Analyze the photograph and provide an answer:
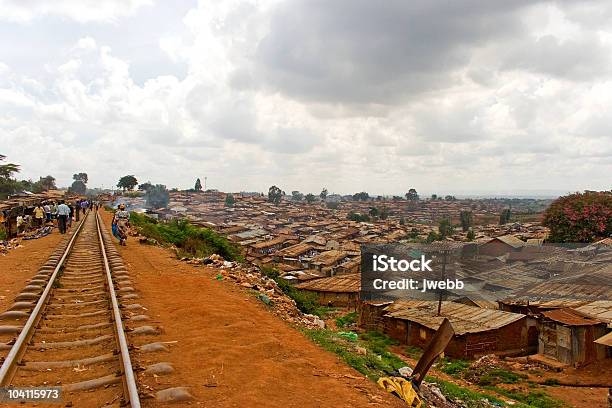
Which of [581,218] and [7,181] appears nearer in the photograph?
[581,218]

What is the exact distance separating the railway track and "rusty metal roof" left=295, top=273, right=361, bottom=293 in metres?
26.9

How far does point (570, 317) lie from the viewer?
60.0 feet

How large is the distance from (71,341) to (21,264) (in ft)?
26.2

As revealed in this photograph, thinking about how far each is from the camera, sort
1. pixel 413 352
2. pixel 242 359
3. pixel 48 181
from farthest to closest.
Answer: pixel 48 181 → pixel 413 352 → pixel 242 359

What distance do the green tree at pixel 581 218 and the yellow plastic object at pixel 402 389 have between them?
140 feet

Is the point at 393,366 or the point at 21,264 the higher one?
the point at 21,264

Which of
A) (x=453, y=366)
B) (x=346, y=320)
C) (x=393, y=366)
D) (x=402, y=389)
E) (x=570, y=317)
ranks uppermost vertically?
(x=402, y=389)

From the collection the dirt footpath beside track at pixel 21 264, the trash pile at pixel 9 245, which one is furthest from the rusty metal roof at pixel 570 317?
the trash pile at pixel 9 245

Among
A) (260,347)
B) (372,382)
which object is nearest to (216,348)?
(260,347)

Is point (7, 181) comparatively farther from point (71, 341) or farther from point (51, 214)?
point (71, 341)

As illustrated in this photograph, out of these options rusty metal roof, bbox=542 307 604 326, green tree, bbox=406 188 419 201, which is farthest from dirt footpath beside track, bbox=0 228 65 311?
green tree, bbox=406 188 419 201

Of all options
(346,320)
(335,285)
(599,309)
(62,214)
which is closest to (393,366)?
(599,309)

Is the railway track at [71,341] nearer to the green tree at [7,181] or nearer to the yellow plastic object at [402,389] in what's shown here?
the yellow plastic object at [402,389]

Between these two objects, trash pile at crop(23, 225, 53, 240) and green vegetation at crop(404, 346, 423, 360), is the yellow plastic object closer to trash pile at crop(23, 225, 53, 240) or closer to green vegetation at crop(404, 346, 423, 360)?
green vegetation at crop(404, 346, 423, 360)
